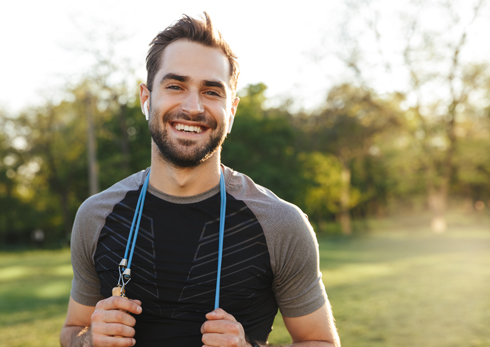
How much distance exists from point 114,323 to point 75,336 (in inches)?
19.8

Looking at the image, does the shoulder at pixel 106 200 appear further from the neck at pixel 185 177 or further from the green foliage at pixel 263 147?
the green foliage at pixel 263 147

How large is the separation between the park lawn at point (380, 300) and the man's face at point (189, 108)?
16.2 feet

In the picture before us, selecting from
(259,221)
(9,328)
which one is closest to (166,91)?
(259,221)

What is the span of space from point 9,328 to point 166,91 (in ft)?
23.3

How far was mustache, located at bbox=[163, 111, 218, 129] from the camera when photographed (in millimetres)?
1960

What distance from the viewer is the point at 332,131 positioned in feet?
117

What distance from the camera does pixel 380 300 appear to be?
9.63 metres

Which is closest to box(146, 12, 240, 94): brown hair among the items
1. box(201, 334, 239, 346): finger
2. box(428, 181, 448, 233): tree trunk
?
box(201, 334, 239, 346): finger

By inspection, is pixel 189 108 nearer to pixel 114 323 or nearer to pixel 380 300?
pixel 114 323

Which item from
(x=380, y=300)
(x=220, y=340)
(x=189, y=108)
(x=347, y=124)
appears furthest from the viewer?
(x=347, y=124)

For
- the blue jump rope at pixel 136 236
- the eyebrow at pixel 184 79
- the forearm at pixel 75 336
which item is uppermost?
the eyebrow at pixel 184 79

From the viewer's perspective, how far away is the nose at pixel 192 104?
1.95m

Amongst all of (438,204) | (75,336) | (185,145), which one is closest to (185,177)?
(185,145)

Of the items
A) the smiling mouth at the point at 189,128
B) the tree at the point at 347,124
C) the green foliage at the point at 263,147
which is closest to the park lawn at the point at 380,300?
the smiling mouth at the point at 189,128
